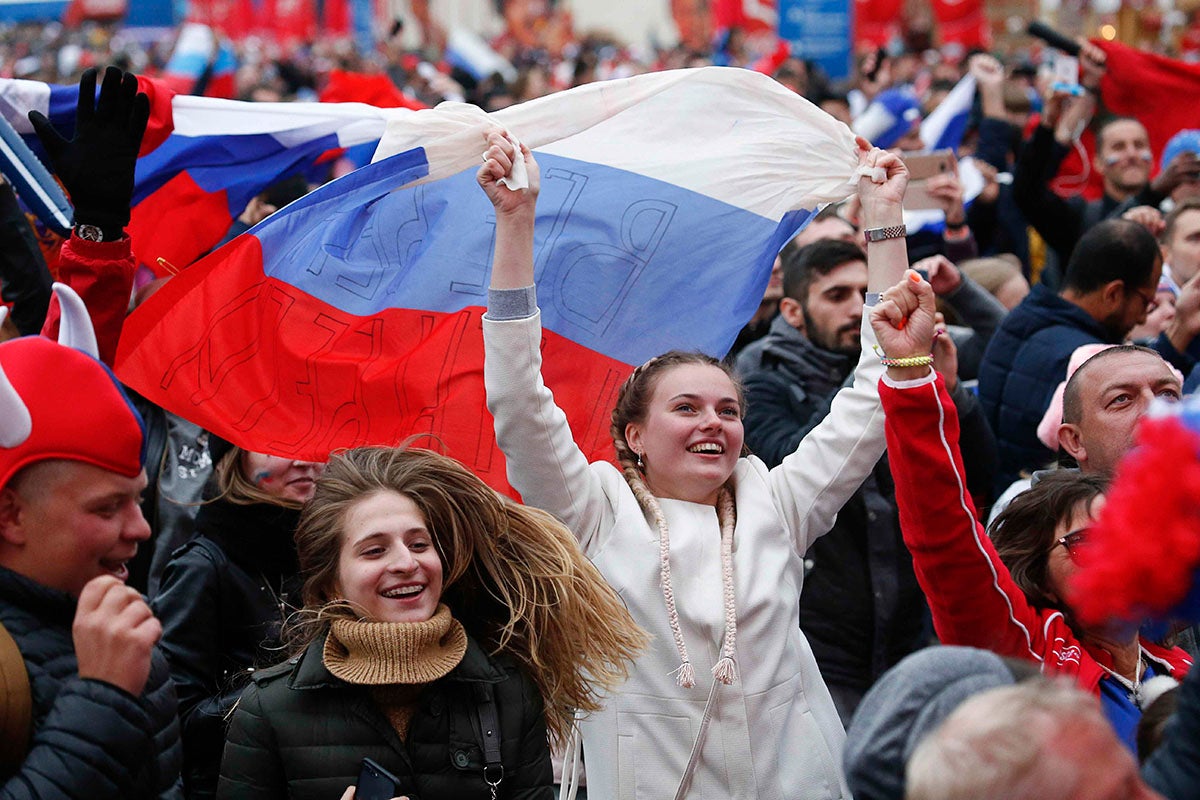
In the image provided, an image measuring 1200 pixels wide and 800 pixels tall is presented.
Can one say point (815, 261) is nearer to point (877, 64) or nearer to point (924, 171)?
point (924, 171)

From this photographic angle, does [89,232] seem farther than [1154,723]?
Yes

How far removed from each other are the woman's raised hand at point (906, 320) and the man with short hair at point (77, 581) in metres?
1.47

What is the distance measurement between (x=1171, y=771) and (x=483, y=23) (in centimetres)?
4257

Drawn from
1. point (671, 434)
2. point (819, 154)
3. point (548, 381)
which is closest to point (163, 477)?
point (548, 381)

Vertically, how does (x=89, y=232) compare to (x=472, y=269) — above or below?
above

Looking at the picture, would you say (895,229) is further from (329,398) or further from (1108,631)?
(329,398)

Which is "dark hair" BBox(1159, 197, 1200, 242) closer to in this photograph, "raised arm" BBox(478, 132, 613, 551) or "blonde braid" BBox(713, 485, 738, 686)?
"blonde braid" BBox(713, 485, 738, 686)

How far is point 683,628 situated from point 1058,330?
229cm

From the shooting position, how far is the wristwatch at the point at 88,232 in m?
3.62

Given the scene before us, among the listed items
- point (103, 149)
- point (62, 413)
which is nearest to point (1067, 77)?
point (103, 149)

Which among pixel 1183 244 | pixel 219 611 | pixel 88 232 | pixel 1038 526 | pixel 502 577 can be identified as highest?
pixel 88 232

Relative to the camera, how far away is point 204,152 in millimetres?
4617

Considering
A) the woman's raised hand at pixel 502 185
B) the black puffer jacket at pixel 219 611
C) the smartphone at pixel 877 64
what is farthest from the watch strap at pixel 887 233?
the smartphone at pixel 877 64

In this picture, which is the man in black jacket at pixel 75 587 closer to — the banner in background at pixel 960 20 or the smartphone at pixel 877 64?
the smartphone at pixel 877 64
